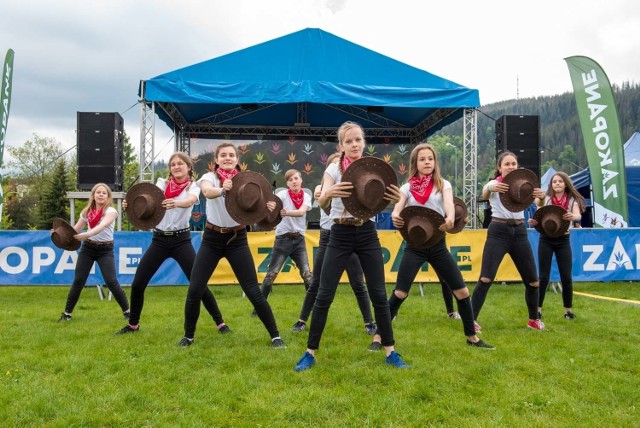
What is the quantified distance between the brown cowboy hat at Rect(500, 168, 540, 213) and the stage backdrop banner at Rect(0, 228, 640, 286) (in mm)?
3821

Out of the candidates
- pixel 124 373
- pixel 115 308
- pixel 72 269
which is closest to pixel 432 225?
pixel 124 373

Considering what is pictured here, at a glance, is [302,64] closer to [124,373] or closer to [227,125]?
[227,125]

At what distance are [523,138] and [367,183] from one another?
10.7 m

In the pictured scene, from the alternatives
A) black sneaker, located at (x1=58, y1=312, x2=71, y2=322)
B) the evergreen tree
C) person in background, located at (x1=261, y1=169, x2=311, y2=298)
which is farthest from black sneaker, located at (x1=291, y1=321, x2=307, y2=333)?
the evergreen tree

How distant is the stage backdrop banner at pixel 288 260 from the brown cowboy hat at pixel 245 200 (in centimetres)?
464

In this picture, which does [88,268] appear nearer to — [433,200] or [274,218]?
[274,218]

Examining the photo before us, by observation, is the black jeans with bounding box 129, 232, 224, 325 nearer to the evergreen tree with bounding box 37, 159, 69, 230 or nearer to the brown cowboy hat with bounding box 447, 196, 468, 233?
the brown cowboy hat with bounding box 447, 196, 468, 233

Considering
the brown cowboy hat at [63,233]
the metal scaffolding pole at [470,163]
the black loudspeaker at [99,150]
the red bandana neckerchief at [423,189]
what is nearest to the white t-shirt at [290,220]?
the red bandana neckerchief at [423,189]

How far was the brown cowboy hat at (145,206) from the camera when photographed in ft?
17.3

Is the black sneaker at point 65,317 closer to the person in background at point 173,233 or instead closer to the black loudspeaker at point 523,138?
the person in background at point 173,233

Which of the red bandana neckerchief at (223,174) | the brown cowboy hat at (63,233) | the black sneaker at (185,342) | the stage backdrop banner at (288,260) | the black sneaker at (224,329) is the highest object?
the red bandana neckerchief at (223,174)

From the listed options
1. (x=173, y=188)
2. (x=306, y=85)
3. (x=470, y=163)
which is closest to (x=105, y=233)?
(x=173, y=188)

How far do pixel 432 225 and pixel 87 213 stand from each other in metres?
4.73

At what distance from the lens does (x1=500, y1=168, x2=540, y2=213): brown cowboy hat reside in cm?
555
